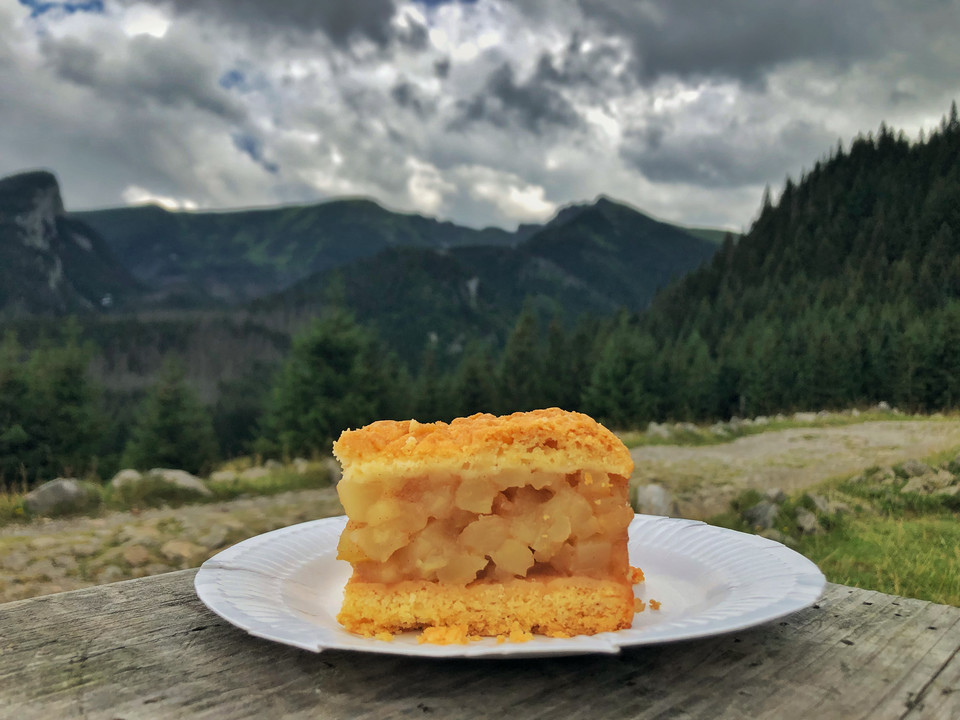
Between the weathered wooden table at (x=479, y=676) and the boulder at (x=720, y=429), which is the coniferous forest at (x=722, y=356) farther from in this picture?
the weathered wooden table at (x=479, y=676)

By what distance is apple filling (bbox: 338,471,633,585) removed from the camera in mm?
1491

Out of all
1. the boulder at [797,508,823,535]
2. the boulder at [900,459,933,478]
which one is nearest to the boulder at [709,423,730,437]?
the boulder at [797,508,823,535]

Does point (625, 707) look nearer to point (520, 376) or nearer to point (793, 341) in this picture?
point (793, 341)

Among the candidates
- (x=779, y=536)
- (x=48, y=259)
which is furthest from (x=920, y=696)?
(x=48, y=259)

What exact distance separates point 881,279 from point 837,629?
5710 millimetres

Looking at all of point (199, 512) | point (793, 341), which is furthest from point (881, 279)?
point (199, 512)

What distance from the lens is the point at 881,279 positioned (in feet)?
19.4

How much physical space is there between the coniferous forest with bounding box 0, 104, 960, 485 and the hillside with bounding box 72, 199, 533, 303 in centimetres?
9391

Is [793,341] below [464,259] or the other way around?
below

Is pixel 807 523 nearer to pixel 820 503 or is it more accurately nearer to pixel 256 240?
pixel 820 503

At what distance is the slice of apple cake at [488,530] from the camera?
148cm

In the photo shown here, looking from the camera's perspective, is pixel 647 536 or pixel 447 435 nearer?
pixel 447 435

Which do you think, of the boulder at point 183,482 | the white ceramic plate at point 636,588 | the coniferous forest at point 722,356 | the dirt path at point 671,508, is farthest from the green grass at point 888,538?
the boulder at point 183,482

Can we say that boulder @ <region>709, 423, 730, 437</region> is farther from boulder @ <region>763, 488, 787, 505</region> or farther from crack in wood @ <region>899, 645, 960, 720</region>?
crack in wood @ <region>899, 645, 960, 720</region>
